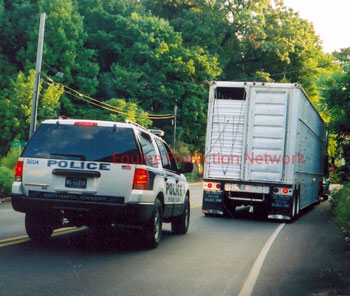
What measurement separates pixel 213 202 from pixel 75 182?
857cm

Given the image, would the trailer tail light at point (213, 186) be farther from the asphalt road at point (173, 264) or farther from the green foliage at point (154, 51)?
the green foliage at point (154, 51)

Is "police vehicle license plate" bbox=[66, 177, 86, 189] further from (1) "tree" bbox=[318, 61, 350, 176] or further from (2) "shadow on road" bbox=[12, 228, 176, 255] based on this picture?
(1) "tree" bbox=[318, 61, 350, 176]

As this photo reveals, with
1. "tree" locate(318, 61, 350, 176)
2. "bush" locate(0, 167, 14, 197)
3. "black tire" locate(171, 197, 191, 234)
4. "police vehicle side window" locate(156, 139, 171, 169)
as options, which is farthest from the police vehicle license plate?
"tree" locate(318, 61, 350, 176)

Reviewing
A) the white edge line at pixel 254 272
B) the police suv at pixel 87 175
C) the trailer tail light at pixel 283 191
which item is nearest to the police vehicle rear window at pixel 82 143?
the police suv at pixel 87 175

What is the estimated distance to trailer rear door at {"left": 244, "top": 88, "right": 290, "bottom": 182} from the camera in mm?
15430

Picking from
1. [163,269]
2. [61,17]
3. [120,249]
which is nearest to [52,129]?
[120,249]

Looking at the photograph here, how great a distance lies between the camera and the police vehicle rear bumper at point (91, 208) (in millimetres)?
7969

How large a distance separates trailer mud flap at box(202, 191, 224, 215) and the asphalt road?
3802 millimetres

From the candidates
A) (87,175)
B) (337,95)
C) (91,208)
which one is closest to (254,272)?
(91,208)

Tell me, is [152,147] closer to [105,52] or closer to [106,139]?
[106,139]

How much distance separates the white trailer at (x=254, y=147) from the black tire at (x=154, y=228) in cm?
692

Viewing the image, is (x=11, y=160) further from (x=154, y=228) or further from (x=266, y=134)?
(x=154, y=228)

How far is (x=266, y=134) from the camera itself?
15.6 m

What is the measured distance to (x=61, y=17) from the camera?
41938 mm
